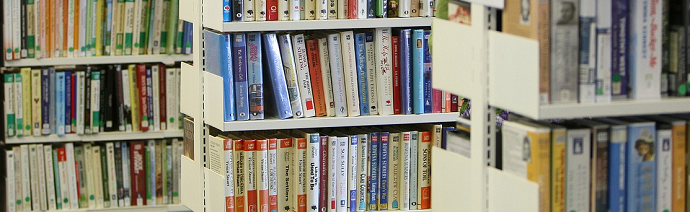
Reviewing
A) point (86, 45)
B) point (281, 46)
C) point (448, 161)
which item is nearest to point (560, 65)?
point (448, 161)

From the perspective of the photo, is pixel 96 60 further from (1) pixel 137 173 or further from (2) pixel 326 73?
(2) pixel 326 73

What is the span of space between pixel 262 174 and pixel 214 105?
0.24m

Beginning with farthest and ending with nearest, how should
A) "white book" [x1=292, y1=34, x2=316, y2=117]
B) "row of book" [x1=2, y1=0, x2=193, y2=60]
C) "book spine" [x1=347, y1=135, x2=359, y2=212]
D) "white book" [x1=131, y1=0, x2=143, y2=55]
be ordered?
"white book" [x1=131, y1=0, x2=143, y2=55] → "row of book" [x1=2, y1=0, x2=193, y2=60] → "book spine" [x1=347, y1=135, x2=359, y2=212] → "white book" [x1=292, y1=34, x2=316, y2=117]

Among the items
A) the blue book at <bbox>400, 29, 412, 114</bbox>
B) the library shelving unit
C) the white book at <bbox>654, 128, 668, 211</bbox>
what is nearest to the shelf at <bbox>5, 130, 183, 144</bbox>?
the library shelving unit

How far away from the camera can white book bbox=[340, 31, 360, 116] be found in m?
2.85

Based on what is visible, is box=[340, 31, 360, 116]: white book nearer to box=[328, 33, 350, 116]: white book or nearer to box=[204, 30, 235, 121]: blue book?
box=[328, 33, 350, 116]: white book

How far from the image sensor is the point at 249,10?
275 centimetres

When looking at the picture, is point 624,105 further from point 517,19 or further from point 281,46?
point 281,46

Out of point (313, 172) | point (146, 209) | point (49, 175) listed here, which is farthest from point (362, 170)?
point (49, 175)

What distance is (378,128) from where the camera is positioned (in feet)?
9.98

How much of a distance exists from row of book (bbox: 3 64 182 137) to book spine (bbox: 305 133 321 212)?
1.27m

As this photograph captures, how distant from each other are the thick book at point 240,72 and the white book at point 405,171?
49 centimetres

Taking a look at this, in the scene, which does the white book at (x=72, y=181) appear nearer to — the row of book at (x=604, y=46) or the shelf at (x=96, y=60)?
the shelf at (x=96, y=60)

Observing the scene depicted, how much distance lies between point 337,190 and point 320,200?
6cm
